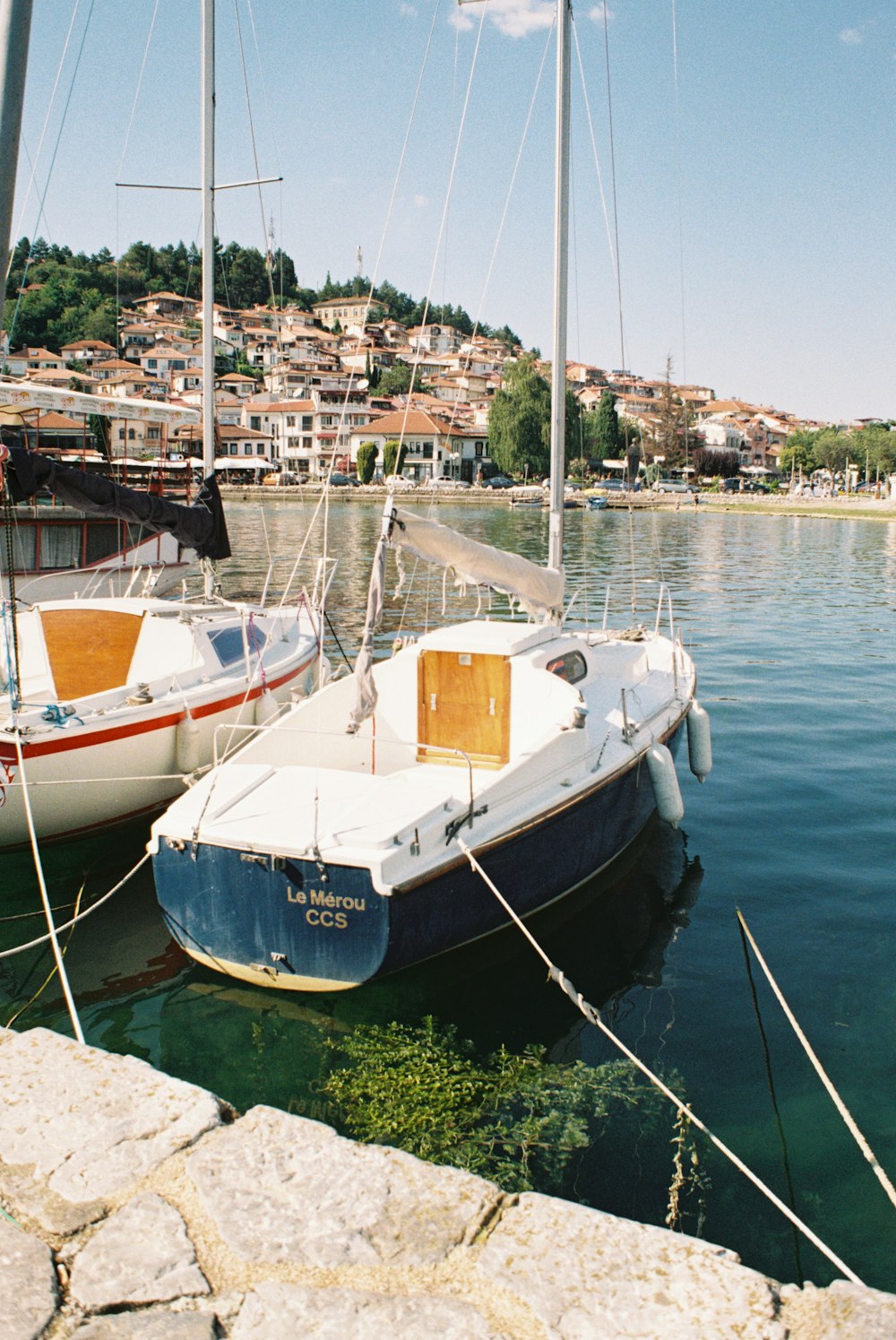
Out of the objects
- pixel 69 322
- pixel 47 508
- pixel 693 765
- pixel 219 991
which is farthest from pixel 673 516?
pixel 69 322

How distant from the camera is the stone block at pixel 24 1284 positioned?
9.71 ft

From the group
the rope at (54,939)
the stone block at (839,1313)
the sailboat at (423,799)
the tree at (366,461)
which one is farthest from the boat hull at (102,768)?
the tree at (366,461)

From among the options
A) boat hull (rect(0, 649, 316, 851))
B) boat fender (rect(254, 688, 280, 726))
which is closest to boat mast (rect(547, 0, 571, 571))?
boat fender (rect(254, 688, 280, 726))

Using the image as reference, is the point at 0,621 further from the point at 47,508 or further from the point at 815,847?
the point at 47,508

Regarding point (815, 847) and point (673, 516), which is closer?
point (815, 847)

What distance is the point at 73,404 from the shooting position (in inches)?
760

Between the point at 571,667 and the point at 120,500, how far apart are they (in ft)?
19.1

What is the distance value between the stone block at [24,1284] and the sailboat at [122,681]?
212 inches

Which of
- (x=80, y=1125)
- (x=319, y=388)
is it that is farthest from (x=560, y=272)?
(x=319, y=388)

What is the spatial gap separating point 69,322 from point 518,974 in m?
141

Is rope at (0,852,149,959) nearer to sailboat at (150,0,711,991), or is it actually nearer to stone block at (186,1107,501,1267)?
sailboat at (150,0,711,991)

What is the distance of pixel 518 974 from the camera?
25.3 ft

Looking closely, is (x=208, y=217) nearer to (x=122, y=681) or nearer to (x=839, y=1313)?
(x=122, y=681)

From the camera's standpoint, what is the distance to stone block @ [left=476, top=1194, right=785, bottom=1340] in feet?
10.1
